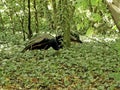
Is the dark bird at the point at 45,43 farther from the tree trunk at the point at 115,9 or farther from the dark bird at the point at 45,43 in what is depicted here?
the tree trunk at the point at 115,9

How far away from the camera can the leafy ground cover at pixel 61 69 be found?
35.1ft

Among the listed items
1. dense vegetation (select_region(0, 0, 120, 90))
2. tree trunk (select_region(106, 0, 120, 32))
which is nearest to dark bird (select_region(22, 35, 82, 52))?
dense vegetation (select_region(0, 0, 120, 90))

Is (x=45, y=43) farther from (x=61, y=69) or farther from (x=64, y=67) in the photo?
(x=61, y=69)

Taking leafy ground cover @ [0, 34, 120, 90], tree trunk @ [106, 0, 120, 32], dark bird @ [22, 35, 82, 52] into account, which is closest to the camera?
tree trunk @ [106, 0, 120, 32]

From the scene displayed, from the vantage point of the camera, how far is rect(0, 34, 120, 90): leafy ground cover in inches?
421

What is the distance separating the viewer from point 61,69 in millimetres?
12523

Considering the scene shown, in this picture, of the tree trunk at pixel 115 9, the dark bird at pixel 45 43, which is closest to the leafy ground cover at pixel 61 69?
the dark bird at pixel 45 43

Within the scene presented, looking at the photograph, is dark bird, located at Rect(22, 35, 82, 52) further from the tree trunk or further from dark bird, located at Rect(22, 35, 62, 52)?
the tree trunk

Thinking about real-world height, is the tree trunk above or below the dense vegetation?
above

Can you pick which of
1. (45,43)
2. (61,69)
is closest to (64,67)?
(61,69)

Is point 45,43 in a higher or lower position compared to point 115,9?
lower

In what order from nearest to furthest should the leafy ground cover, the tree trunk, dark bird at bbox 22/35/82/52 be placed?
the tree trunk, the leafy ground cover, dark bird at bbox 22/35/82/52

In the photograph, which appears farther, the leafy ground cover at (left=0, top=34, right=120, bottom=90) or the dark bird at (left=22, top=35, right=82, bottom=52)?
the dark bird at (left=22, top=35, right=82, bottom=52)

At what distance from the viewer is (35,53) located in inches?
628
